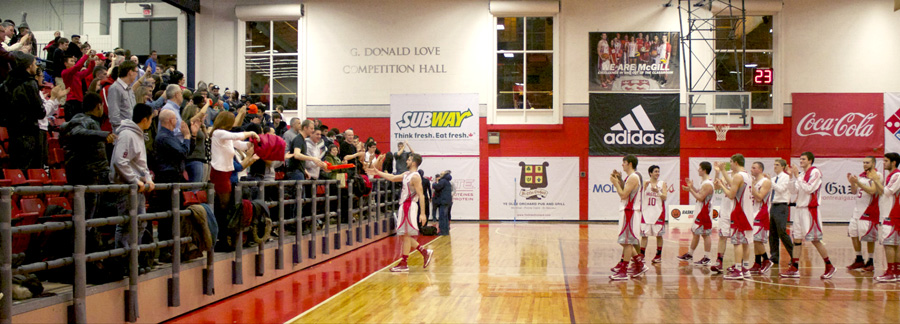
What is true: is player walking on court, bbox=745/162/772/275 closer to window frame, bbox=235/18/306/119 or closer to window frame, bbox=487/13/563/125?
window frame, bbox=487/13/563/125

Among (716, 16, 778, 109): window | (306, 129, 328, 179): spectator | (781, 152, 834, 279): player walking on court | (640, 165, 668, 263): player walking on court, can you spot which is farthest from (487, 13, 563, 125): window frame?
(781, 152, 834, 279): player walking on court

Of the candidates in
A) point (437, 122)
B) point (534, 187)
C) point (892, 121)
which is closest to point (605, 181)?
point (534, 187)

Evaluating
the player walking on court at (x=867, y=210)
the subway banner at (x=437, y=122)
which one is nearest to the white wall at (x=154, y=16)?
the subway banner at (x=437, y=122)

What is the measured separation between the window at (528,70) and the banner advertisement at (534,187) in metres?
1.30

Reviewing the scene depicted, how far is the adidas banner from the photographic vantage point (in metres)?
21.0

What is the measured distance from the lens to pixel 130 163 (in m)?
6.03

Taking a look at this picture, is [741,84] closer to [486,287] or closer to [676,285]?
[676,285]

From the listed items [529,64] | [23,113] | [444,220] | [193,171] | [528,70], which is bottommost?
[444,220]

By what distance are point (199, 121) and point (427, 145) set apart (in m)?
13.6

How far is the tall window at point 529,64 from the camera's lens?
2114 cm

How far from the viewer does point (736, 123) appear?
18.9 meters

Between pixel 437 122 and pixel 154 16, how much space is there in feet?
30.0

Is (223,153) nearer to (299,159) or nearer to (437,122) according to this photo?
(299,159)

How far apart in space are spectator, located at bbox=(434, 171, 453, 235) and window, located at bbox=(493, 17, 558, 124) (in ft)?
16.7
